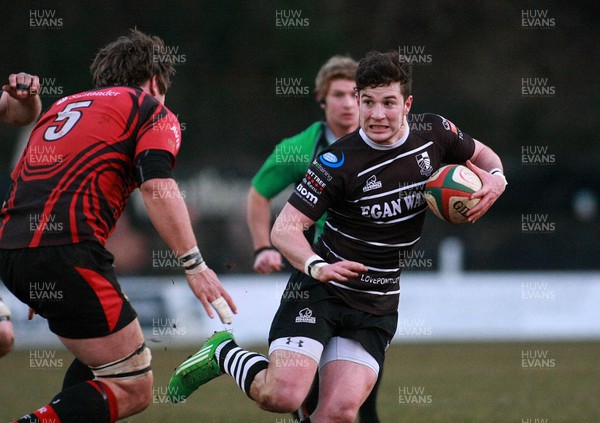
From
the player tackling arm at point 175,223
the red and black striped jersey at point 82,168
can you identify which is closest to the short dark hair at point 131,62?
the red and black striped jersey at point 82,168

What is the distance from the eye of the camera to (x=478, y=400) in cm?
750

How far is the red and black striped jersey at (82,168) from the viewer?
159 inches

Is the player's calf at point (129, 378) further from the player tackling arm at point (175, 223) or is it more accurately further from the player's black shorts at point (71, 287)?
the player tackling arm at point (175, 223)

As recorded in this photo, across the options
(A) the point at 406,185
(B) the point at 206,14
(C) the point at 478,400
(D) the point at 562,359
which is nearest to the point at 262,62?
(B) the point at 206,14

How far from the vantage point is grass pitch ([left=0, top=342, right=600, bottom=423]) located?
6.75m

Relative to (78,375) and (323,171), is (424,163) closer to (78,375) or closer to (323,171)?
(323,171)

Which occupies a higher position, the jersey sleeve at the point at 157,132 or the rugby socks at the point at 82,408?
the jersey sleeve at the point at 157,132

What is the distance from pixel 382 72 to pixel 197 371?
6.32ft

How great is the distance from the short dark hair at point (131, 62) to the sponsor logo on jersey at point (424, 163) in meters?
1.43

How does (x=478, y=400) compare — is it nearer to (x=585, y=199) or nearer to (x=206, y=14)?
(x=585, y=199)

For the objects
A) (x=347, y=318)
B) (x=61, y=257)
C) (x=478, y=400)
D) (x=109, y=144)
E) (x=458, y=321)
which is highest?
(x=109, y=144)

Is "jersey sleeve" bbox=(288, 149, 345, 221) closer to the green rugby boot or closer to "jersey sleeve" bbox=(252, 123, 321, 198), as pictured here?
the green rugby boot

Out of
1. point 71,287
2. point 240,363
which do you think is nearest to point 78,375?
point 71,287

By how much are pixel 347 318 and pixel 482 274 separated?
9.66 meters
